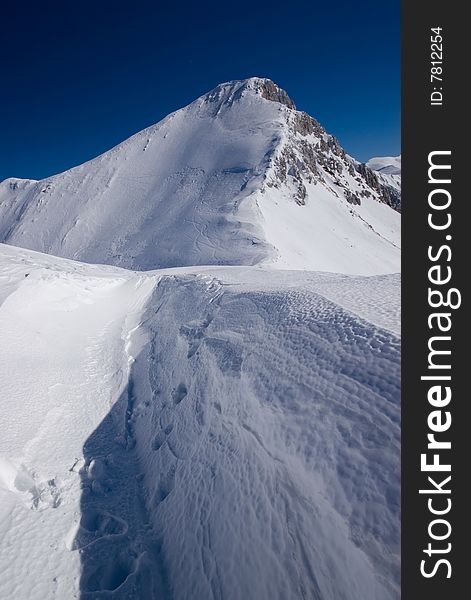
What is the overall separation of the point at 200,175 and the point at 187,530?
133 feet

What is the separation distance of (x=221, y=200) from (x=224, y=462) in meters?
31.7

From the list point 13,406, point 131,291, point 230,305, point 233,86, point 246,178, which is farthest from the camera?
point 233,86

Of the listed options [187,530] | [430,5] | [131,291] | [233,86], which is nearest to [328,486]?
[187,530]

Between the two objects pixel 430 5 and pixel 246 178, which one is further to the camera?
pixel 246 178

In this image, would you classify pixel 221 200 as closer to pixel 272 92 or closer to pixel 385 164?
pixel 272 92

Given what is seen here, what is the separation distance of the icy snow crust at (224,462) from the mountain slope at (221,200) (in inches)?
617

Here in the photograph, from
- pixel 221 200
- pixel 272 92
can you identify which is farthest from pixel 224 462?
pixel 272 92

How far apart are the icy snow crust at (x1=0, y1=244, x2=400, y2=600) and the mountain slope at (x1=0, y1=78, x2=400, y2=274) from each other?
1566 cm

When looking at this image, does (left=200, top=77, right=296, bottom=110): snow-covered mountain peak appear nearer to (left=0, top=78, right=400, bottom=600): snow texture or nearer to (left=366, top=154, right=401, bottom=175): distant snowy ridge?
(left=0, top=78, right=400, bottom=600): snow texture

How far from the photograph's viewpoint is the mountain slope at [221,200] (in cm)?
2800

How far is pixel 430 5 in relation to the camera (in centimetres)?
267

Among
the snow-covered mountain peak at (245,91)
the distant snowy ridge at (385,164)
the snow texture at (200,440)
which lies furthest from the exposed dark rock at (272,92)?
the distant snowy ridge at (385,164)

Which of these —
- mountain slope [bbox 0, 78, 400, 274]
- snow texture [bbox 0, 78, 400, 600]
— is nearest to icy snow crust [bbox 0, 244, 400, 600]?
snow texture [bbox 0, 78, 400, 600]

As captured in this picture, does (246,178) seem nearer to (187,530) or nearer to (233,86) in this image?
(233,86)
